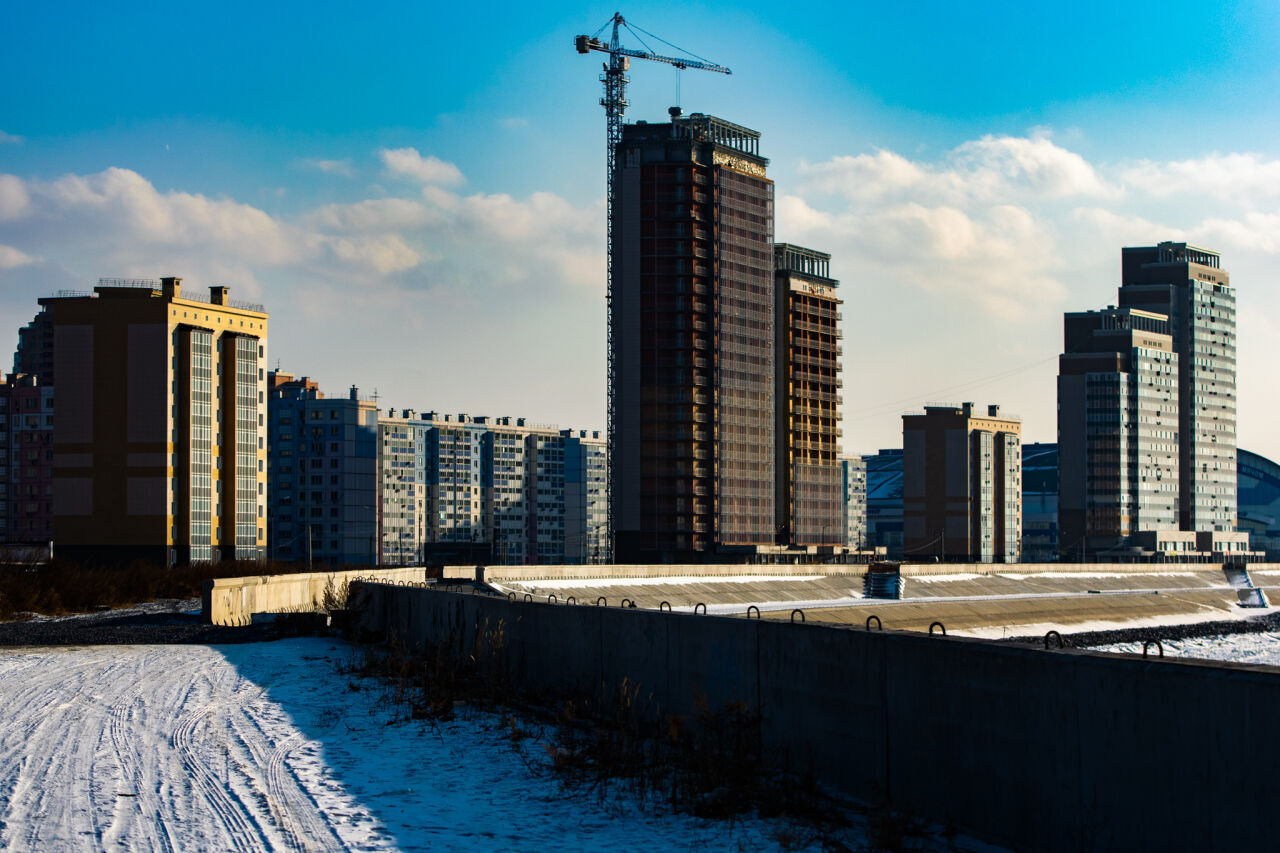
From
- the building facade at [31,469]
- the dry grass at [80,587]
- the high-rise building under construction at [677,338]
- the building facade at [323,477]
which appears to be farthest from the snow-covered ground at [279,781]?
the building facade at [323,477]

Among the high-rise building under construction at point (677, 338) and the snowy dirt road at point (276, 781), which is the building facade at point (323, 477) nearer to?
the high-rise building under construction at point (677, 338)

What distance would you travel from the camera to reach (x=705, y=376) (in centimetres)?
14225

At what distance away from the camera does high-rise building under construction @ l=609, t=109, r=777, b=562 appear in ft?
456

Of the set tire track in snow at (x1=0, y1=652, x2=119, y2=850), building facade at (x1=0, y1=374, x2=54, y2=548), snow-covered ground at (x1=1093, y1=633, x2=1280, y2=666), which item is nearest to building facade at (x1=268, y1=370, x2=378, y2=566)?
building facade at (x1=0, y1=374, x2=54, y2=548)

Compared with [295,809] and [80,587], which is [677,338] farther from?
[295,809]

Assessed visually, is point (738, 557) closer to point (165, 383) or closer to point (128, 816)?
point (165, 383)

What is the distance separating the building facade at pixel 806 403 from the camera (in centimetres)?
16000

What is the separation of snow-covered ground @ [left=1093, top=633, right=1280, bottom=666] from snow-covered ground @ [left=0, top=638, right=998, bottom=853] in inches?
2104

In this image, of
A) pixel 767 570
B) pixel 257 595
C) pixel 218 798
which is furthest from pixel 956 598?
pixel 218 798

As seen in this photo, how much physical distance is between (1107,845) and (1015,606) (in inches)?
3509

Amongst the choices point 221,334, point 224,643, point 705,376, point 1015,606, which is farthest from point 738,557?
point 224,643

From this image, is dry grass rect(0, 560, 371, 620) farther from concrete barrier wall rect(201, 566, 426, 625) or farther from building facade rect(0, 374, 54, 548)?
building facade rect(0, 374, 54, 548)

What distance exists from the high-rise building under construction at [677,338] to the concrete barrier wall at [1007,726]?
12284 cm

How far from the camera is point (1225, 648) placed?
7056 cm
